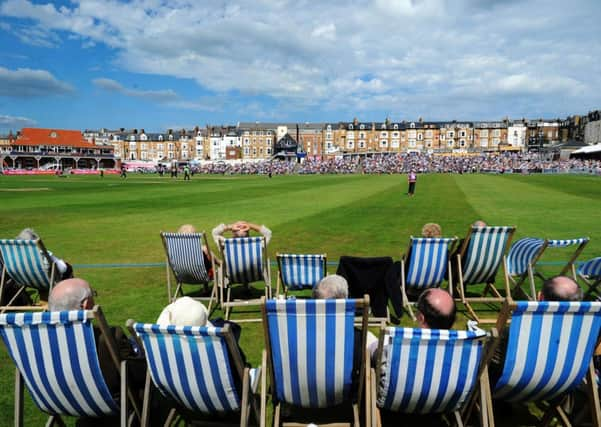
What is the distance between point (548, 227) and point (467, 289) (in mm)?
7165

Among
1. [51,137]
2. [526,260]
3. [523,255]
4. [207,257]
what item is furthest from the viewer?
[51,137]

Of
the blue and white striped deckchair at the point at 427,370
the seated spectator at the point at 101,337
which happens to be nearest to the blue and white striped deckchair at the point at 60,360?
the seated spectator at the point at 101,337

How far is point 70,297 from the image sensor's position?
3.11m

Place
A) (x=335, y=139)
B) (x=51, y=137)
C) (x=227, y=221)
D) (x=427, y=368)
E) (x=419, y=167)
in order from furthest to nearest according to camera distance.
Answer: (x=335, y=139) < (x=51, y=137) < (x=419, y=167) < (x=227, y=221) < (x=427, y=368)

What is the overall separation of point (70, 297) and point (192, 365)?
109cm

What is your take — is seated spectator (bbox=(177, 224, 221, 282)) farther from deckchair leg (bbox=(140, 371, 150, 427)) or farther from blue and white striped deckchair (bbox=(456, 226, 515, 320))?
blue and white striped deckchair (bbox=(456, 226, 515, 320))

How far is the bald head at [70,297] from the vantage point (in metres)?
3.10

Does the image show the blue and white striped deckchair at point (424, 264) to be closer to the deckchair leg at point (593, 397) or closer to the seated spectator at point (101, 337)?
the deckchair leg at point (593, 397)

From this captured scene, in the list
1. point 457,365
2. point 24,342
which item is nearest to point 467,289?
point 457,365

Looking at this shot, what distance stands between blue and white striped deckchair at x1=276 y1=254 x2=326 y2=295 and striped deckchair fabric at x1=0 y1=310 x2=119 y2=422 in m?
3.09

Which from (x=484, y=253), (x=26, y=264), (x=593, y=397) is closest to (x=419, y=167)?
(x=484, y=253)

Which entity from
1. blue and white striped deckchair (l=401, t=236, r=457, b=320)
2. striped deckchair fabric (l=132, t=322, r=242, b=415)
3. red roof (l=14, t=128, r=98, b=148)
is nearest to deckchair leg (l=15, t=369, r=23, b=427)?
striped deckchair fabric (l=132, t=322, r=242, b=415)

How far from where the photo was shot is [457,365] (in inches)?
109

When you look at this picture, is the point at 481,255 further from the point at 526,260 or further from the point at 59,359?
the point at 59,359
